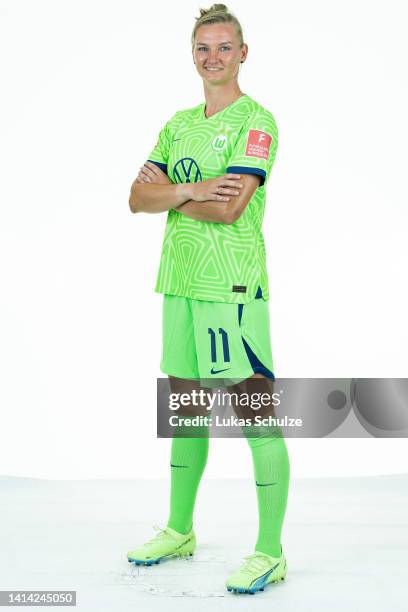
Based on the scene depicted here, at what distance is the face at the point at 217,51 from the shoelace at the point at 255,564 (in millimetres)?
1415

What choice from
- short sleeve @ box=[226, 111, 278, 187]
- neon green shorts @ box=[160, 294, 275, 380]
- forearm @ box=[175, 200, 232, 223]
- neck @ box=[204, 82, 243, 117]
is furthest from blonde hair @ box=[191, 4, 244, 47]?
neon green shorts @ box=[160, 294, 275, 380]

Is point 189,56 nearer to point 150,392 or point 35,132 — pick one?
point 35,132

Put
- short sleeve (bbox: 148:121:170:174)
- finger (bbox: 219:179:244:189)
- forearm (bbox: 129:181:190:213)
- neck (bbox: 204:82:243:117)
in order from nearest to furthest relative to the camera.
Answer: finger (bbox: 219:179:244:189) → forearm (bbox: 129:181:190:213) → neck (bbox: 204:82:243:117) → short sleeve (bbox: 148:121:170:174)

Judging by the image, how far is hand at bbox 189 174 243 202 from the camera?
3.14 m

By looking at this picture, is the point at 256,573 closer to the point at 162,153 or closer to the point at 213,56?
the point at 162,153

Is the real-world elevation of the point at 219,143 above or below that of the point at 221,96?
below

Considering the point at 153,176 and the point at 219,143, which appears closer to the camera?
the point at 219,143

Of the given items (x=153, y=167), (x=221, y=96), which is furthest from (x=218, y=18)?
(x=153, y=167)

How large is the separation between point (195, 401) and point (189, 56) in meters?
2.49

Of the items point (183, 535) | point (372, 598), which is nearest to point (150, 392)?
point (183, 535)

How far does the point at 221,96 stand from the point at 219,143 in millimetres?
173

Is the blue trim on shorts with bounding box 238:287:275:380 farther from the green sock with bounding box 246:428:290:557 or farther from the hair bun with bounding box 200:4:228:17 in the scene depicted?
the hair bun with bounding box 200:4:228:17

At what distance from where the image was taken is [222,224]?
326cm

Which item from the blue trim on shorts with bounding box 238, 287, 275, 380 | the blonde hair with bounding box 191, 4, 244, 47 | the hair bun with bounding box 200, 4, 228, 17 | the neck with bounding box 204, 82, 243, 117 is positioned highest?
the hair bun with bounding box 200, 4, 228, 17
